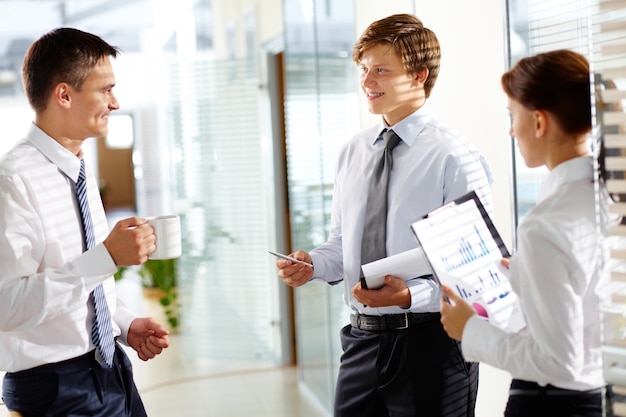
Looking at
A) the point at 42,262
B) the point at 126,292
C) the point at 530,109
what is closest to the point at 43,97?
the point at 42,262

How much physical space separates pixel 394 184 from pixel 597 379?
0.87 meters

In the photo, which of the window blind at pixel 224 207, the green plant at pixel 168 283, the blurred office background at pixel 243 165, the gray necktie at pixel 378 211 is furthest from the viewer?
the green plant at pixel 168 283

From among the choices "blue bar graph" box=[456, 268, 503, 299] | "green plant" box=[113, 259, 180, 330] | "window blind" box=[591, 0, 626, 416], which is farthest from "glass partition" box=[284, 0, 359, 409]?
"window blind" box=[591, 0, 626, 416]

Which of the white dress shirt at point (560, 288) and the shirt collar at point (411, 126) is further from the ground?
the shirt collar at point (411, 126)

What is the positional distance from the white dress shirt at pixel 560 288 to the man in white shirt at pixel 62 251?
913 mm

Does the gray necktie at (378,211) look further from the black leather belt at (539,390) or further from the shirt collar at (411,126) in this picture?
the black leather belt at (539,390)

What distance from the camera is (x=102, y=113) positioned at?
2014 millimetres

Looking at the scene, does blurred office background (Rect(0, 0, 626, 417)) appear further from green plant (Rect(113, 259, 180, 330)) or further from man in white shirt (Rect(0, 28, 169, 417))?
man in white shirt (Rect(0, 28, 169, 417))

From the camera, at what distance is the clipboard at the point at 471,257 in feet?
5.26

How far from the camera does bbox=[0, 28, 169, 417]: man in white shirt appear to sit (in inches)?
68.7

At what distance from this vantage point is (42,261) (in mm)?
1839

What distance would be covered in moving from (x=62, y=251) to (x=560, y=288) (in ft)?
3.87

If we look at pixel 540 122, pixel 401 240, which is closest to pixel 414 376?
pixel 401 240

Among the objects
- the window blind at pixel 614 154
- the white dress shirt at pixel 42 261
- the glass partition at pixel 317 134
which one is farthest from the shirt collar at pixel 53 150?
the glass partition at pixel 317 134
